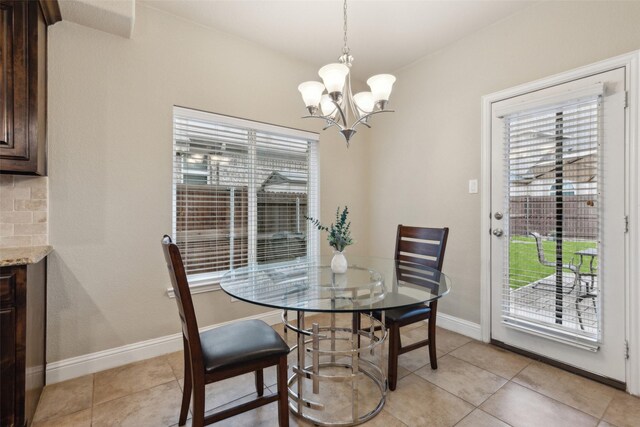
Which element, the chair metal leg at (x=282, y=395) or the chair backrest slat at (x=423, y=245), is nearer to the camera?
the chair metal leg at (x=282, y=395)

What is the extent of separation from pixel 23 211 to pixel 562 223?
11.7 feet

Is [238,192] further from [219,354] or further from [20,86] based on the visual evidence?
[219,354]

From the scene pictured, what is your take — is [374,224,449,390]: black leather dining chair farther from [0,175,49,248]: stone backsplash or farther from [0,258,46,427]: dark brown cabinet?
[0,175,49,248]: stone backsplash

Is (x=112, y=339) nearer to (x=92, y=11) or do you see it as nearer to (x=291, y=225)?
(x=291, y=225)

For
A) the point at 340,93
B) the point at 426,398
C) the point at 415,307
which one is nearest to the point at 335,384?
the point at 426,398

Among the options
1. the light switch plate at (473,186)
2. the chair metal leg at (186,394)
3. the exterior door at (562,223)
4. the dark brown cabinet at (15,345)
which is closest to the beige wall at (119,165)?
the dark brown cabinet at (15,345)

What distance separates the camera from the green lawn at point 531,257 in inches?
83.1

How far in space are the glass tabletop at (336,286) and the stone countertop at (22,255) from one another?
920 mm

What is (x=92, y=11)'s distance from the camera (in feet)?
6.37

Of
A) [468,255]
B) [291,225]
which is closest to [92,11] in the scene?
[291,225]

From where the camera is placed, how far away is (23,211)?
6.32ft

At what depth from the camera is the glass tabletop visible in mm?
1470

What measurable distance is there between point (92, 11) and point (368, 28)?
197 cm

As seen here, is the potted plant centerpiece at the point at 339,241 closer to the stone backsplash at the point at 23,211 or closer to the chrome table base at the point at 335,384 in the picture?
the chrome table base at the point at 335,384
